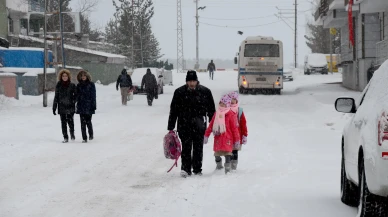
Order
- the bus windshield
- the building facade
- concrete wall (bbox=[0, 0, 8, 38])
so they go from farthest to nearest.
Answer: concrete wall (bbox=[0, 0, 8, 38]), the bus windshield, the building facade

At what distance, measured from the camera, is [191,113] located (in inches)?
478

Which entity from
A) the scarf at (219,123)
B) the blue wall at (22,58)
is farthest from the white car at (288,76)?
the scarf at (219,123)

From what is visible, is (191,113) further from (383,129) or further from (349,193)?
(383,129)

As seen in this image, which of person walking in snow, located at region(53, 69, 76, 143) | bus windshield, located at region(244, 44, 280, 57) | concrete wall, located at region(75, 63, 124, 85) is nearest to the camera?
person walking in snow, located at region(53, 69, 76, 143)

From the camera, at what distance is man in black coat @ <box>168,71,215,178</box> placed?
478 inches

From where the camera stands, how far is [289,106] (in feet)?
108

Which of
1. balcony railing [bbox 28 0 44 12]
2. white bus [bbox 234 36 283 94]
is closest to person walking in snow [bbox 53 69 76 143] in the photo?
white bus [bbox 234 36 283 94]

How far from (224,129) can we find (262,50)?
102 feet

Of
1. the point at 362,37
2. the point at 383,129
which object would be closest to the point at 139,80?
the point at 362,37

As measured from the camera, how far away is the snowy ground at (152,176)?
29.6 ft

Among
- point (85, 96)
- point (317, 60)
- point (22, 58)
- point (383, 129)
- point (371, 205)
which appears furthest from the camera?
point (317, 60)

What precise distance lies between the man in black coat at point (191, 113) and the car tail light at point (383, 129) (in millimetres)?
5855

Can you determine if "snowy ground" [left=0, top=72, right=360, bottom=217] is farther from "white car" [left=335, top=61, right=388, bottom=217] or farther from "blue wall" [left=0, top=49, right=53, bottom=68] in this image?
"blue wall" [left=0, top=49, right=53, bottom=68]

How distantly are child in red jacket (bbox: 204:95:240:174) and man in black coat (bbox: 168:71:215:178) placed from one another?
0.49 ft
